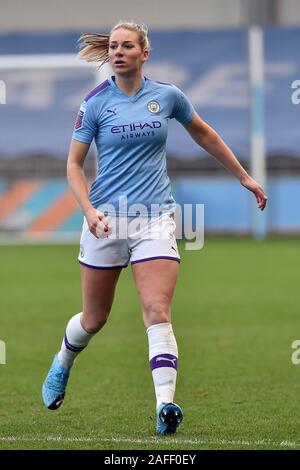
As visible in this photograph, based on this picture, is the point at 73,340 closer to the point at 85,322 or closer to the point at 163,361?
the point at 85,322

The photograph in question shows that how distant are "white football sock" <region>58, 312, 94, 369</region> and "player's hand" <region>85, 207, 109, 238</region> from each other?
2.83ft

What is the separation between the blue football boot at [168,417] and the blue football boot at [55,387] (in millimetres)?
943

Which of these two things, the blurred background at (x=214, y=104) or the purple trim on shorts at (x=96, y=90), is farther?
the blurred background at (x=214, y=104)

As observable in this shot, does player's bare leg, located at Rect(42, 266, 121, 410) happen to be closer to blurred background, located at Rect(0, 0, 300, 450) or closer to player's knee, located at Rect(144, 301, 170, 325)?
blurred background, located at Rect(0, 0, 300, 450)

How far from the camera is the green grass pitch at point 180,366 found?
586 cm

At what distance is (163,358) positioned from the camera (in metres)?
5.81

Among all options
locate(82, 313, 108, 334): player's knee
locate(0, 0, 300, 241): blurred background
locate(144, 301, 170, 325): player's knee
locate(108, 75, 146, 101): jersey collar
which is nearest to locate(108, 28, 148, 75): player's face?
locate(108, 75, 146, 101): jersey collar

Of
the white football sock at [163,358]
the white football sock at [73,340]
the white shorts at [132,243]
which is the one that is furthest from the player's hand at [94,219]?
the white football sock at [73,340]

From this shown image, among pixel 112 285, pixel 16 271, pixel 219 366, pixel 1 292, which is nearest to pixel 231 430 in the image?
pixel 112 285

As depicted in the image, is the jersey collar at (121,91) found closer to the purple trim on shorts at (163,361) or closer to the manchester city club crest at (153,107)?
the manchester city club crest at (153,107)

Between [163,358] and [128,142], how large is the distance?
1.20 meters

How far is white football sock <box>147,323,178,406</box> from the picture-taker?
577 cm

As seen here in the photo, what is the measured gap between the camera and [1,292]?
15039mm

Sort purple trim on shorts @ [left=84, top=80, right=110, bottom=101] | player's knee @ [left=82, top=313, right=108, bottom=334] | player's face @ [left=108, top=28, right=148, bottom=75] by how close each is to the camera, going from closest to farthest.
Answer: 1. player's face @ [left=108, top=28, right=148, bottom=75]
2. purple trim on shorts @ [left=84, top=80, right=110, bottom=101]
3. player's knee @ [left=82, top=313, right=108, bottom=334]
